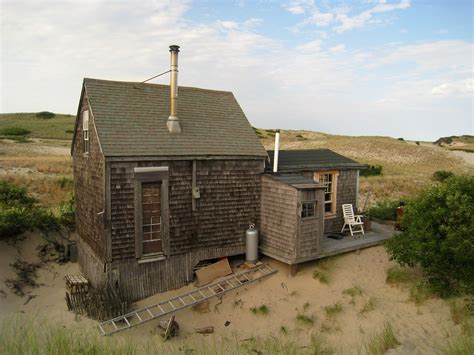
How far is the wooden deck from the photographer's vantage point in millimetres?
13211

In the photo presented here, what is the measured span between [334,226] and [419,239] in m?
5.16

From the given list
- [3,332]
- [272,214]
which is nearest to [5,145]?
[272,214]

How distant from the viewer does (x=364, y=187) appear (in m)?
31.2

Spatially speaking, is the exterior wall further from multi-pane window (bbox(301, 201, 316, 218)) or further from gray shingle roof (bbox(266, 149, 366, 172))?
multi-pane window (bbox(301, 201, 316, 218))

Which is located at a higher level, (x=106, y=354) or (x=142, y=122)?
(x=142, y=122)

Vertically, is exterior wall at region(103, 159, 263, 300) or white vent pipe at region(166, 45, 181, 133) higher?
white vent pipe at region(166, 45, 181, 133)

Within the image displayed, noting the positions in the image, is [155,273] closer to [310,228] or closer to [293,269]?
A: [293,269]

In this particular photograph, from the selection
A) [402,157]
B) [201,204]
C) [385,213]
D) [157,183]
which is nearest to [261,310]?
[201,204]

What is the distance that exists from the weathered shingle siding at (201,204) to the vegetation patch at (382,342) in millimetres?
5716

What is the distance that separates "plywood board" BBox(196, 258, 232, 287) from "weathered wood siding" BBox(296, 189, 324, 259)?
98.6 inches

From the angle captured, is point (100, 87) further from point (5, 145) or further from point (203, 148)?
point (5, 145)

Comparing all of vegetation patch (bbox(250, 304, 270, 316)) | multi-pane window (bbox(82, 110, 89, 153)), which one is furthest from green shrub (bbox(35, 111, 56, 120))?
vegetation patch (bbox(250, 304, 270, 316))

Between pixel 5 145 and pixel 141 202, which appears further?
pixel 5 145

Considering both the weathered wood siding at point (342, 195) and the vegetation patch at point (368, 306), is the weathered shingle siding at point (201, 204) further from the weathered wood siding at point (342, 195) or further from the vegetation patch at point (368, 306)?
the vegetation patch at point (368, 306)
